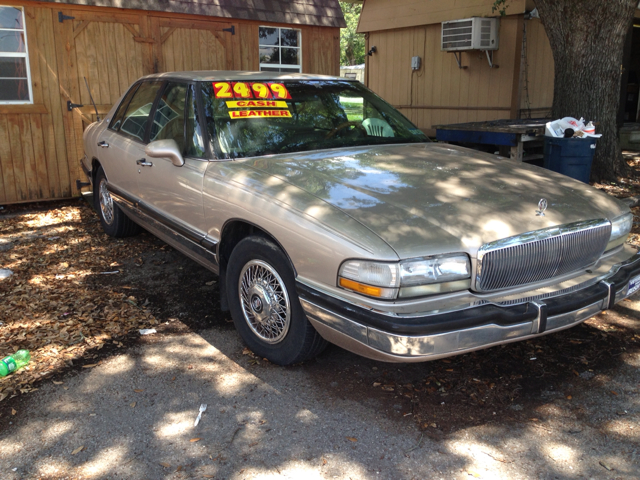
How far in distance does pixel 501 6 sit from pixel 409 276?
10147 mm

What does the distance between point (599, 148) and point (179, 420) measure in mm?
7502

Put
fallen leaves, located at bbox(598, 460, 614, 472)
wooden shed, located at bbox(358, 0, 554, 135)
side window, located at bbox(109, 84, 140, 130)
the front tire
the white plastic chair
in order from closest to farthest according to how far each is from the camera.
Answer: fallen leaves, located at bbox(598, 460, 614, 472) < the front tire < the white plastic chair < side window, located at bbox(109, 84, 140, 130) < wooden shed, located at bbox(358, 0, 554, 135)

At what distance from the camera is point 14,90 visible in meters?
7.74

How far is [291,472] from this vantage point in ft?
8.49

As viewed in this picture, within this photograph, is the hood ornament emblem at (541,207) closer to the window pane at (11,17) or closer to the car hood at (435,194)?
the car hood at (435,194)

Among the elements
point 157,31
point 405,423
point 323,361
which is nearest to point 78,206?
point 157,31

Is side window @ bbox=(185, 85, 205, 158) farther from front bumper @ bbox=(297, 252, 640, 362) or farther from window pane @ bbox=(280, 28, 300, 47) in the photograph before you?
window pane @ bbox=(280, 28, 300, 47)

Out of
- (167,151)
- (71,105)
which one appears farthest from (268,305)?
(71,105)

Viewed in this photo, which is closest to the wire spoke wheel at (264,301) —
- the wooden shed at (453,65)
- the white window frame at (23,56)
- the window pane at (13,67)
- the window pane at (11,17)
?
the white window frame at (23,56)

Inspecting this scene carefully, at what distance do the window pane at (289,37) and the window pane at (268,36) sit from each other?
0.12m

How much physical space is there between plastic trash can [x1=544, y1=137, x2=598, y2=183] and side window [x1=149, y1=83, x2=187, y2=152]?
14.7ft

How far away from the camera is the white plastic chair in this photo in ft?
15.0

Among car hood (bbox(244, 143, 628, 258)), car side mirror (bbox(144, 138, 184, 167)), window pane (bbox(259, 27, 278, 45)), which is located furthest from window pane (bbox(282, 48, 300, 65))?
car side mirror (bbox(144, 138, 184, 167))

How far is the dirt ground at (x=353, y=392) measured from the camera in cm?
264
